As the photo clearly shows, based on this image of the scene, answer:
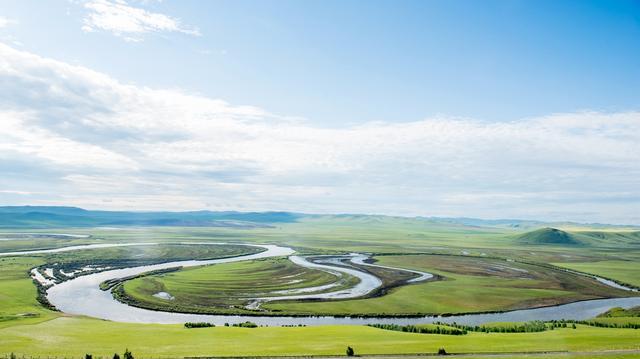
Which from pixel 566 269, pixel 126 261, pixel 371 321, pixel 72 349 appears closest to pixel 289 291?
pixel 371 321

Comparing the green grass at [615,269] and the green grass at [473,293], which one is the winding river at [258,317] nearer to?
the green grass at [473,293]

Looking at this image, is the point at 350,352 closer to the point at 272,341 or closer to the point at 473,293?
the point at 272,341

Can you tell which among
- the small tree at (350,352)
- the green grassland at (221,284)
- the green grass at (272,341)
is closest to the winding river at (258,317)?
the green grassland at (221,284)

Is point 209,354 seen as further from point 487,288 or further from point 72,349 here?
point 487,288

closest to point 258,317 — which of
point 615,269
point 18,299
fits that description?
point 18,299

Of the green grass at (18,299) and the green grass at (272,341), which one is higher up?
the green grass at (272,341)

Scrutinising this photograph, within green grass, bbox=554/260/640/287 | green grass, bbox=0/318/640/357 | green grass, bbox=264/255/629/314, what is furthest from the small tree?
green grass, bbox=554/260/640/287
